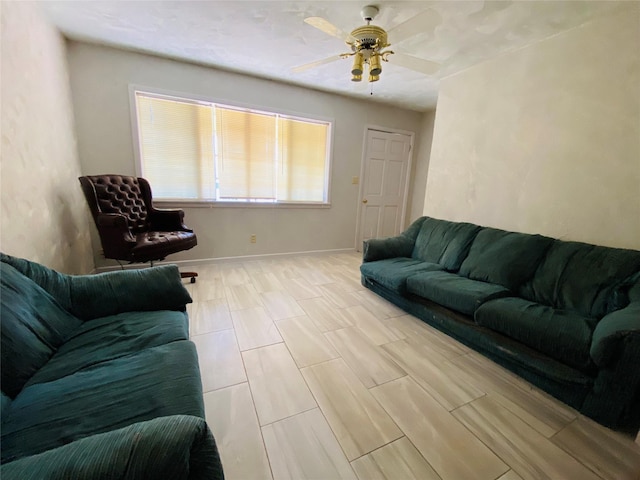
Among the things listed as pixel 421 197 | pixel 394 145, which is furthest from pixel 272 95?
pixel 421 197

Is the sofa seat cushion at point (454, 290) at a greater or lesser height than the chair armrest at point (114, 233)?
lesser

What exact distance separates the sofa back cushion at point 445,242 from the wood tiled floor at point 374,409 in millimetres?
761

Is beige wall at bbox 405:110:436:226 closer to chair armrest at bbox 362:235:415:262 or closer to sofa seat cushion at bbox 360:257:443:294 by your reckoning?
chair armrest at bbox 362:235:415:262

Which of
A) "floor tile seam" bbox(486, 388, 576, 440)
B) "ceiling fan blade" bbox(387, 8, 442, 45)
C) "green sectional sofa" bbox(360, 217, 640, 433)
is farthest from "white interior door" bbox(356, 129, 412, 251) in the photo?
"floor tile seam" bbox(486, 388, 576, 440)

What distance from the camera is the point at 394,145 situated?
4.55 metres

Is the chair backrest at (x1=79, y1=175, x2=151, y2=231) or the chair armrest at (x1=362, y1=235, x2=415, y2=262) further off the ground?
the chair backrest at (x1=79, y1=175, x2=151, y2=231)

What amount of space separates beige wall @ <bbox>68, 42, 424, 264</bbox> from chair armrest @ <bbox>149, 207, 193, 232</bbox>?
0.38 meters

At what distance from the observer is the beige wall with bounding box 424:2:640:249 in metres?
1.88

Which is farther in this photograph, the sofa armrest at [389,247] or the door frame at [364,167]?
the door frame at [364,167]

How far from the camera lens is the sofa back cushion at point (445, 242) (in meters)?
2.57

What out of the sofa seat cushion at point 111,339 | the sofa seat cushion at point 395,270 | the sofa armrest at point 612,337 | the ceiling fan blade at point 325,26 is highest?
the ceiling fan blade at point 325,26

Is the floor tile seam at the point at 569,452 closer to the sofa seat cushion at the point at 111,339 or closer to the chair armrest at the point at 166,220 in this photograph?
the sofa seat cushion at the point at 111,339

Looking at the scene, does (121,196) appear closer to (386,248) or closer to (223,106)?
(223,106)

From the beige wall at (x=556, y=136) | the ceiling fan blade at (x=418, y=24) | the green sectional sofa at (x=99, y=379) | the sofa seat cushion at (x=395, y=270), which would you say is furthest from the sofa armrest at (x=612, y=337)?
the ceiling fan blade at (x=418, y=24)
